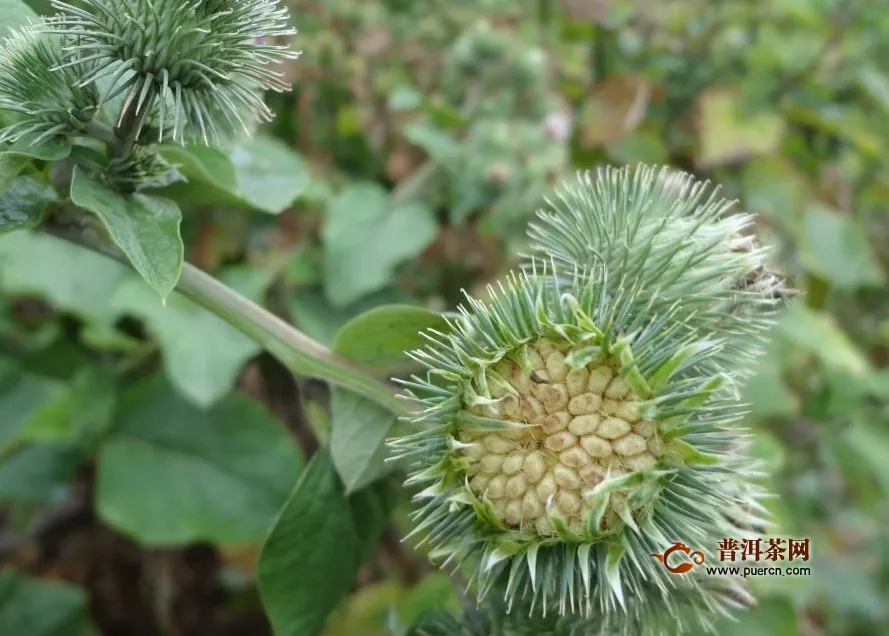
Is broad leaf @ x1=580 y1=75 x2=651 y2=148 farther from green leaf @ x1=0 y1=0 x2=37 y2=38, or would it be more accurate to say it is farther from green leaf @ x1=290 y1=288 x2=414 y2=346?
green leaf @ x1=0 y1=0 x2=37 y2=38

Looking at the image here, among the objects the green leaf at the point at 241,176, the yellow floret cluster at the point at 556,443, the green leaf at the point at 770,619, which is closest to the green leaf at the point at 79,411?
the green leaf at the point at 241,176

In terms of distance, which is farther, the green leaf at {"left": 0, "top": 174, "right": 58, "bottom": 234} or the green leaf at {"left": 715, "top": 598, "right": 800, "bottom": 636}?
the green leaf at {"left": 715, "top": 598, "right": 800, "bottom": 636}

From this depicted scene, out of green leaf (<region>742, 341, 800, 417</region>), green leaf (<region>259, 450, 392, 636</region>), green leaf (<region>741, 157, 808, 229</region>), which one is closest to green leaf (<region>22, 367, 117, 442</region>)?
green leaf (<region>259, 450, 392, 636</region>)

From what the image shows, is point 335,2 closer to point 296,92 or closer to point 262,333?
point 296,92

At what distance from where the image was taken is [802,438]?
2.48m

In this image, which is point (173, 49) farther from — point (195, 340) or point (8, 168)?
point (195, 340)

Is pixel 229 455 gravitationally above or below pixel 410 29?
below

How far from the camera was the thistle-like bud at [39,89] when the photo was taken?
89cm

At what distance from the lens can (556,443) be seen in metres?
0.83

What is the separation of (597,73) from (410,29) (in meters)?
0.66

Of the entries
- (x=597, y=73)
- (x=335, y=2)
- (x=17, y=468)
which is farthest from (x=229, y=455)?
(x=597, y=73)

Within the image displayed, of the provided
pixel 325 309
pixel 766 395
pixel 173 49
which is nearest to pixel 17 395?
pixel 325 309

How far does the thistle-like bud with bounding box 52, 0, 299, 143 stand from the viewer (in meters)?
0.86

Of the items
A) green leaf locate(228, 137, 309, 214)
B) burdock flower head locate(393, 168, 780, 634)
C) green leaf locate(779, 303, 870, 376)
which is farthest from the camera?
green leaf locate(779, 303, 870, 376)
